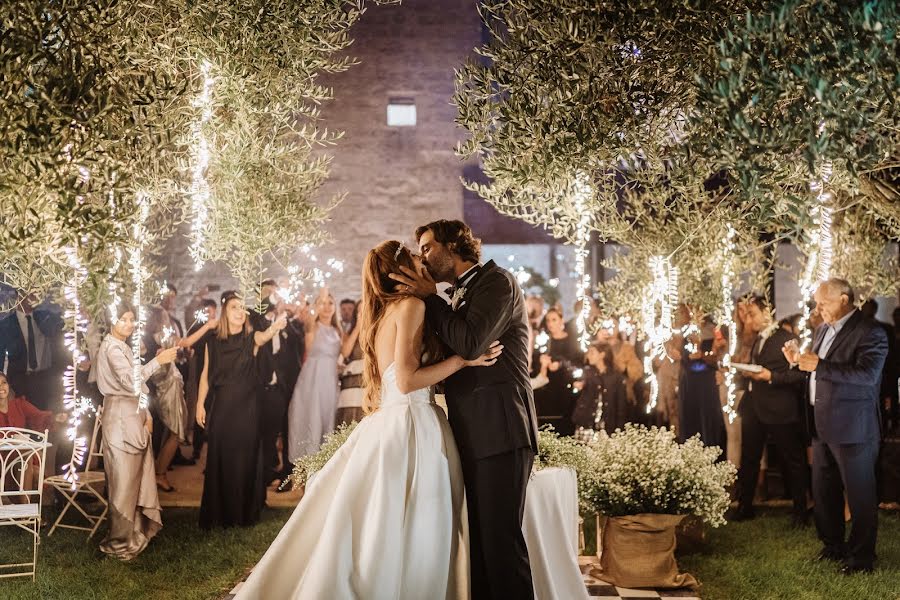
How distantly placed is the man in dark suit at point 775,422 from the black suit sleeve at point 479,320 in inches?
169

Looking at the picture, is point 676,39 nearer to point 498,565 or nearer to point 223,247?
point 498,565

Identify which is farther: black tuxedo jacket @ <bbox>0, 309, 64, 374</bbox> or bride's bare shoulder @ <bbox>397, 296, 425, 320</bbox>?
black tuxedo jacket @ <bbox>0, 309, 64, 374</bbox>

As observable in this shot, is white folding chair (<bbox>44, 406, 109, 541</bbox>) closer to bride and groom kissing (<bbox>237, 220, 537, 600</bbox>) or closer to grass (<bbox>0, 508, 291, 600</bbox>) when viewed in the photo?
grass (<bbox>0, 508, 291, 600</bbox>)

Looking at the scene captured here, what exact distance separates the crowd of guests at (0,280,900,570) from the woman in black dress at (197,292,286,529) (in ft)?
0.04

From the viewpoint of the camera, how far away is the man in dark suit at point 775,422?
786 centimetres

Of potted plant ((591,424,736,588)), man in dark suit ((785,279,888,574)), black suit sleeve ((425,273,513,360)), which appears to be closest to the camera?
black suit sleeve ((425,273,513,360))

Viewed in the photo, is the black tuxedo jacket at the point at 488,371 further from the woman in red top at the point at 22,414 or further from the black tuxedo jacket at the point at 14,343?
the black tuxedo jacket at the point at 14,343

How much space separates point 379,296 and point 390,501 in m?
1.01

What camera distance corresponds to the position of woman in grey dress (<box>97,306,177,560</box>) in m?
6.84

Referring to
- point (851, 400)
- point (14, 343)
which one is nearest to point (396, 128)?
point (14, 343)

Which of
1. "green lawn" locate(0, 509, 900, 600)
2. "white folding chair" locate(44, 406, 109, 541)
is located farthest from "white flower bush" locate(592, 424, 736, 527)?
"white folding chair" locate(44, 406, 109, 541)

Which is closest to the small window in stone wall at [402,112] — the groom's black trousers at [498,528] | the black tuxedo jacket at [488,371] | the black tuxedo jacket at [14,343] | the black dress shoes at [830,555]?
the black tuxedo jacket at [14,343]

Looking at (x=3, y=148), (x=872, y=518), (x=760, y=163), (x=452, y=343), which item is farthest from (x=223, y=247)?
(x=872, y=518)

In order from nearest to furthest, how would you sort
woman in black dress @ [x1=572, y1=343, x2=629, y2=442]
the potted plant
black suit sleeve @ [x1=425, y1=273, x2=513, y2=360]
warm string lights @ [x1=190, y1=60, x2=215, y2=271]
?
black suit sleeve @ [x1=425, y1=273, x2=513, y2=360]
warm string lights @ [x1=190, y1=60, x2=215, y2=271]
the potted plant
woman in black dress @ [x1=572, y1=343, x2=629, y2=442]
